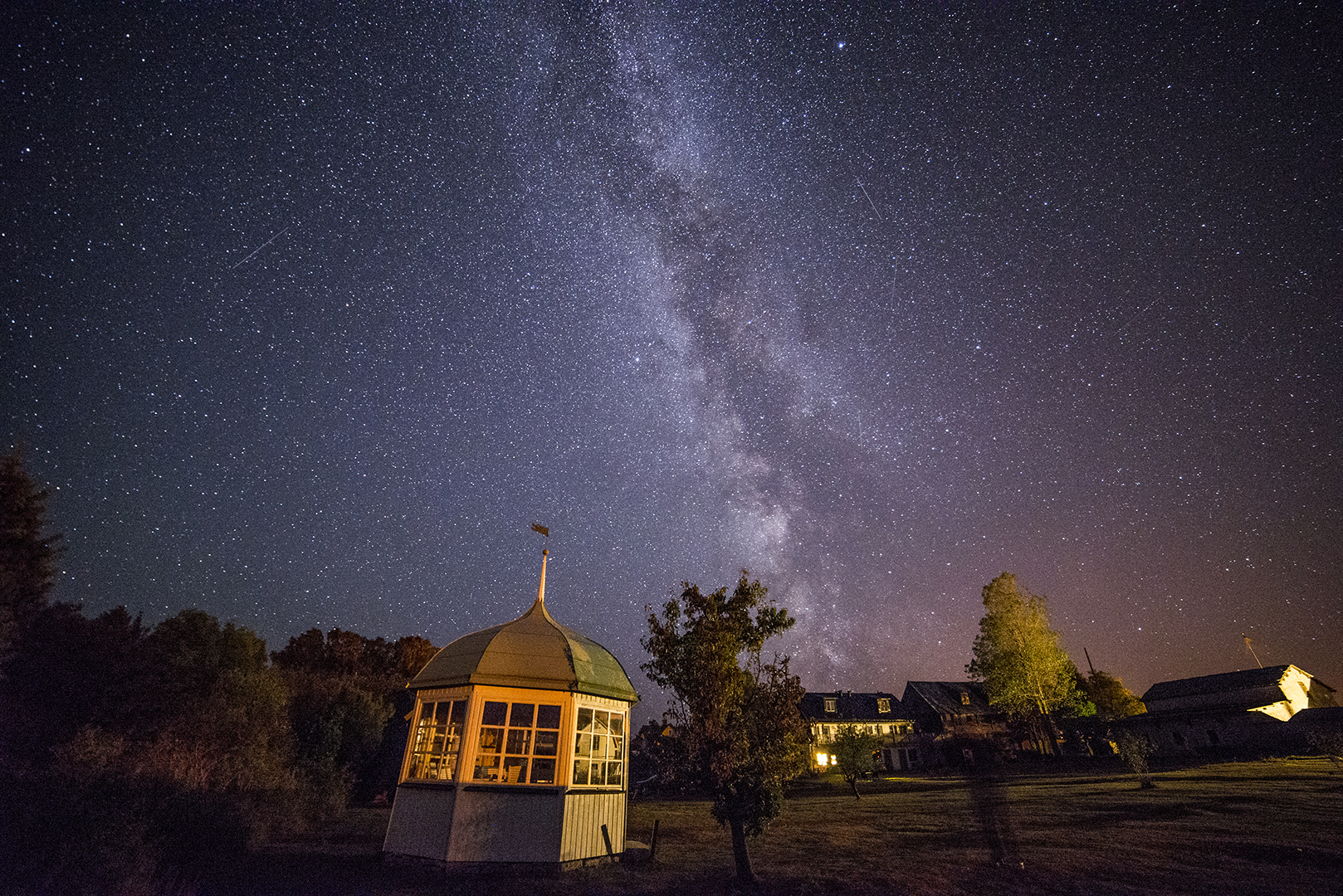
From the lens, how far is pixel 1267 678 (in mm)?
46406

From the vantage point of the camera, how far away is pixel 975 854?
1558 cm

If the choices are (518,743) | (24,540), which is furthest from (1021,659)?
(24,540)

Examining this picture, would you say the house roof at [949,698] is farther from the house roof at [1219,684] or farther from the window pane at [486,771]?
the window pane at [486,771]

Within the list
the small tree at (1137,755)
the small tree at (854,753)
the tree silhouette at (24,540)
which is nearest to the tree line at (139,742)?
the tree silhouette at (24,540)

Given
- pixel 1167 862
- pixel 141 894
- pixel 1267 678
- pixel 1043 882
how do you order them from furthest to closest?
pixel 1267 678 < pixel 1167 862 < pixel 1043 882 < pixel 141 894

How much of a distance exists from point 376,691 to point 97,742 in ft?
75.6

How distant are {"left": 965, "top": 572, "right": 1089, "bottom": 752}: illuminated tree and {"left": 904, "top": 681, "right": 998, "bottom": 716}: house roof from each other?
6.41 metres

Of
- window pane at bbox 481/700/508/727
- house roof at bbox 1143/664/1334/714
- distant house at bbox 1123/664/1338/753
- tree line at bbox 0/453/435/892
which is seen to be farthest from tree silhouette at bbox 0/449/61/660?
house roof at bbox 1143/664/1334/714

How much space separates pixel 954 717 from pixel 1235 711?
21.4 metres

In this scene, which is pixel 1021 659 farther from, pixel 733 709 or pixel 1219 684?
pixel 733 709

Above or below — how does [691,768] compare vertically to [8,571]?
below

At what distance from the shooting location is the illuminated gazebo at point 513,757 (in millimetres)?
13938

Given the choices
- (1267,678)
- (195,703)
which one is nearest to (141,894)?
(195,703)

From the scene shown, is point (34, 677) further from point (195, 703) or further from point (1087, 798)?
point (1087, 798)
